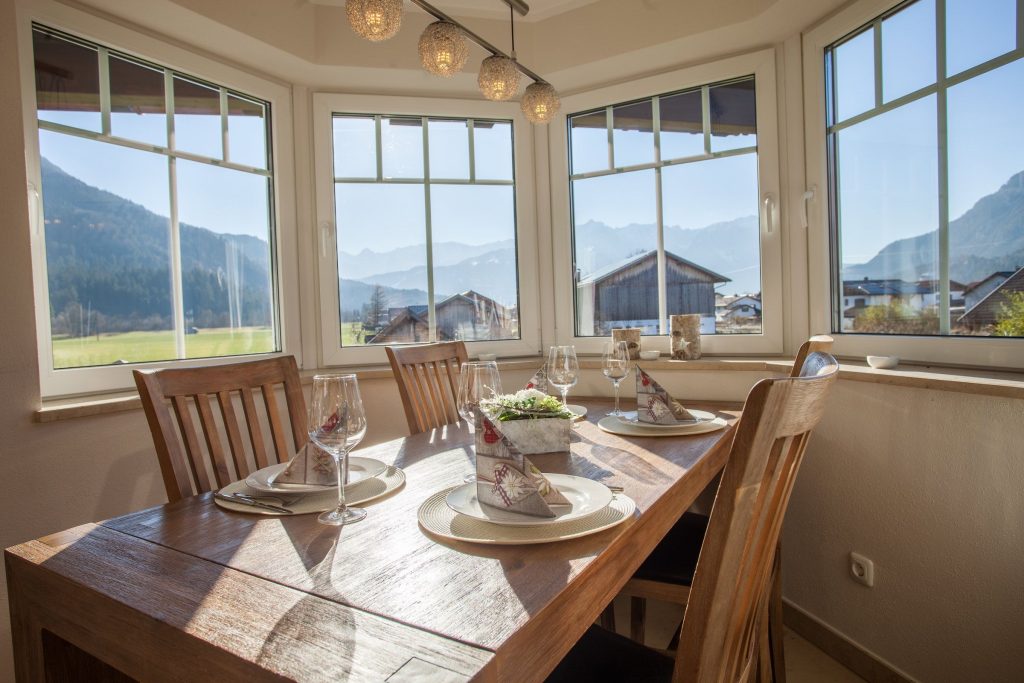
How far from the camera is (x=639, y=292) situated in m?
2.60

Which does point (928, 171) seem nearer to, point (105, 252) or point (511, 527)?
point (511, 527)

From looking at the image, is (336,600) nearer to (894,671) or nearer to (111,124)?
(894,671)

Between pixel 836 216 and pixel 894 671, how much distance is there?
4.72 ft

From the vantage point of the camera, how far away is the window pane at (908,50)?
1.72 metres

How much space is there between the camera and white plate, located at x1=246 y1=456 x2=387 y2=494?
1026 mm

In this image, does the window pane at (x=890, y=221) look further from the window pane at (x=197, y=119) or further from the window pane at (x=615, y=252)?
the window pane at (x=197, y=119)

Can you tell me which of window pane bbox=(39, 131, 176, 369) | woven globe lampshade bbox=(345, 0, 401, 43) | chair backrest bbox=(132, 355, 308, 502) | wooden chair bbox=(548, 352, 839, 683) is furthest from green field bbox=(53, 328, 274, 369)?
wooden chair bbox=(548, 352, 839, 683)

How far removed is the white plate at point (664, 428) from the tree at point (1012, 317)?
2.51ft

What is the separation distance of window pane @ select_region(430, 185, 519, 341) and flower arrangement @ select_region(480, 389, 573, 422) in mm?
1397

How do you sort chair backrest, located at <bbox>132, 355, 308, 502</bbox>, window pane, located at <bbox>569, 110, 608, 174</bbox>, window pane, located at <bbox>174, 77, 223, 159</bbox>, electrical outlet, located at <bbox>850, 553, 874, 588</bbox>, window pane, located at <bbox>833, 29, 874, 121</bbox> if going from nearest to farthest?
chair backrest, located at <bbox>132, 355, 308, 502</bbox>
electrical outlet, located at <bbox>850, 553, 874, 588</bbox>
window pane, located at <bbox>833, 29, 874, 121</bbox>
window pane, located at <bbox>174, 77, 223, 159</bbox>
window pane, located at <bbox>569, 110, 608, 174</bbox>

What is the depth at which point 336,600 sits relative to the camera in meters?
0.66

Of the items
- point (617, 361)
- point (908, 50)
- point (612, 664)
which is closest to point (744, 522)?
point (612, 664)

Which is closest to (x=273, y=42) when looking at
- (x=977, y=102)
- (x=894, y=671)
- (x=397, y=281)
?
(x=397, y=281)

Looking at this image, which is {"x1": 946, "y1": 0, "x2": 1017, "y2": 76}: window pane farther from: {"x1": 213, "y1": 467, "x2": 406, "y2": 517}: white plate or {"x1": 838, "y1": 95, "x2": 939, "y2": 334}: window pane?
{"x1": 213, "y1": 467, "x2": 406, "y2": 517}: white plate
